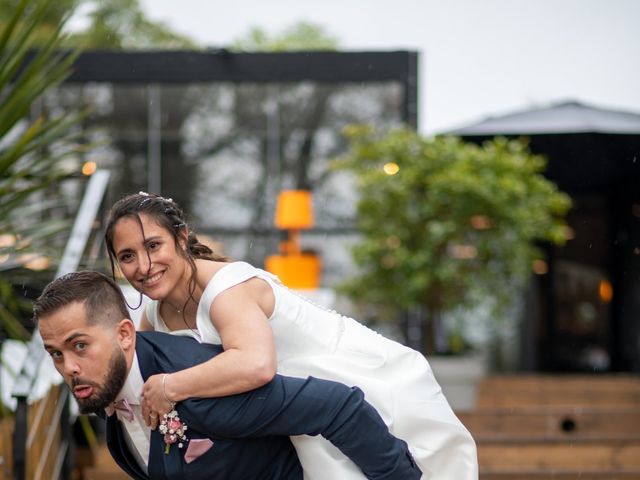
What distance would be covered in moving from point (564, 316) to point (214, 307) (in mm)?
12362

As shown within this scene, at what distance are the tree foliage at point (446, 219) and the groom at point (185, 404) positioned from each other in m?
5.91

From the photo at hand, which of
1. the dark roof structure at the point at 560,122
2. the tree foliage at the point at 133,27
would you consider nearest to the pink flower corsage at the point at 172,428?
the dark roof structure at the point at 560,122

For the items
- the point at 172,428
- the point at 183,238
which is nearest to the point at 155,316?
the point at 183,238

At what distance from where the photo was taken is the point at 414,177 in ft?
27.3

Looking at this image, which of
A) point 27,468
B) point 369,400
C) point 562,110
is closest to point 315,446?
point 369,400

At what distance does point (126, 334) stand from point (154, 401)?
0.16 metres

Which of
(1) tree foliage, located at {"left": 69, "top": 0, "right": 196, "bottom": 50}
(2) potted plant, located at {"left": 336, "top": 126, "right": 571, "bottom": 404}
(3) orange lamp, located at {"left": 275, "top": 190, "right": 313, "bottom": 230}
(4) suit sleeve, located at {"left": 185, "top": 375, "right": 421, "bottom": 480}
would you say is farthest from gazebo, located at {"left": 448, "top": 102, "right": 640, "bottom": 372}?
(1) tree foliage, located at {"left": 69, "top": 0, "right": 196, "bottom": 50}

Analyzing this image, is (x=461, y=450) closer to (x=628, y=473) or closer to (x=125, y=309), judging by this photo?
(x=125, y=309)

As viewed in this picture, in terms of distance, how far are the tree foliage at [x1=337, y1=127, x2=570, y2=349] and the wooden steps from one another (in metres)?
0.93

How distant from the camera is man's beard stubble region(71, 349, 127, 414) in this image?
2.15 m

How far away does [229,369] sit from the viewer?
2.13 metres

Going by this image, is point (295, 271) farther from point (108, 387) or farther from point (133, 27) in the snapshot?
point (133, 27)

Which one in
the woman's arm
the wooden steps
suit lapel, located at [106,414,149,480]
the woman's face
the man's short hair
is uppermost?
the woman's face

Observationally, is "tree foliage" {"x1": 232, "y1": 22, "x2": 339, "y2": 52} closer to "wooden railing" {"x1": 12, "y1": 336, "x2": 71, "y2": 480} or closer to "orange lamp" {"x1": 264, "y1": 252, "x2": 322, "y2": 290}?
"orange lamp" {"x1": 264, "y1": 252, "x2": 322, "y2": 290}
